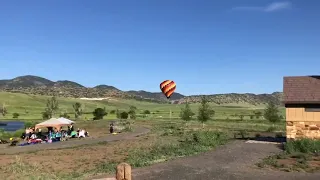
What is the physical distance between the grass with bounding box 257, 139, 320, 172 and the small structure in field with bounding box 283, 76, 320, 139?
3.84m

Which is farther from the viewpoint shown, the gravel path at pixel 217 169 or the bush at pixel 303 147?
the bush at pixel 303 147

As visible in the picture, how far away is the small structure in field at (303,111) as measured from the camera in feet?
95.4

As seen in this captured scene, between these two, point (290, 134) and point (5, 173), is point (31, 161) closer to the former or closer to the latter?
point (5, 173)

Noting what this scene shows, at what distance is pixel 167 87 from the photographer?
49531 millimetres

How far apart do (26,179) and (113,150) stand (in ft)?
39.0

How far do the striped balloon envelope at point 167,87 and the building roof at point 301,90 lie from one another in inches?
751

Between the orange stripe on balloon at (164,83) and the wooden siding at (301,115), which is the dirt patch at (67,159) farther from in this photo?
the orange stripe on balloon at (164,83)

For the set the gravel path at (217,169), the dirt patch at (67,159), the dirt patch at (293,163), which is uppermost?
the dirt patch at (293,163)

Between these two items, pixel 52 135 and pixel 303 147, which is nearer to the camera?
pixel 303 147

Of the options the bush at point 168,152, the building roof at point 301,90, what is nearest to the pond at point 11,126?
the bush at point 168,152

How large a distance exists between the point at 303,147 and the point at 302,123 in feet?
17.2

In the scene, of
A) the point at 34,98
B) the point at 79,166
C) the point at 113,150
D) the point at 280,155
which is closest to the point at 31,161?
the point at 79,166

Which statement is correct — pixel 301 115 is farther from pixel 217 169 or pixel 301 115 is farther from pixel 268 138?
pixel 217 169

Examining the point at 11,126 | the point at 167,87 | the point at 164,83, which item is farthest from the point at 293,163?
the point at 11,126
